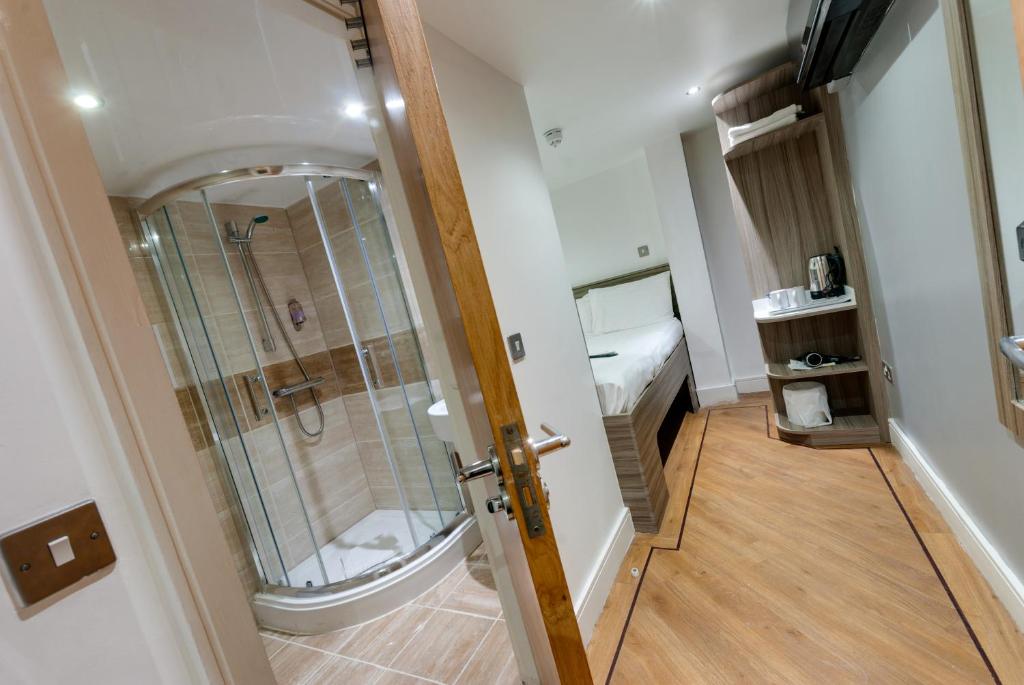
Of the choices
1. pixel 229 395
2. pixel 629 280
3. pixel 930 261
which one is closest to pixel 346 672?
pixel 229 395

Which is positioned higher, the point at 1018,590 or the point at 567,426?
the point at 567,426

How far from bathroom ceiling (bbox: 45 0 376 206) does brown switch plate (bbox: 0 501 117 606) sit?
1.30 metres

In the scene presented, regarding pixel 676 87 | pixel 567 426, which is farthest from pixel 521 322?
pixel 676 87

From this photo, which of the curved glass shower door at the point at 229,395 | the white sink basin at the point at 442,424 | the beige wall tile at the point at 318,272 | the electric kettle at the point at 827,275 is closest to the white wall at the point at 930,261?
the electric kettle at the point at 827,275

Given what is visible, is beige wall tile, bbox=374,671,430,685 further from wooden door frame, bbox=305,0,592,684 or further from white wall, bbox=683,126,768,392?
white wall, bbox=683,126,768,392

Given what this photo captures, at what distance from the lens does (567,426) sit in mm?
1780

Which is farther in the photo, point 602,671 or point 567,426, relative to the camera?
point 567,426

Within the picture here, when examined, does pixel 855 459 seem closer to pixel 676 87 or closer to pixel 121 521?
pixel 676 87

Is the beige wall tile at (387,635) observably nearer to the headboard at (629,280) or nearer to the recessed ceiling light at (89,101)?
the recessed ceiling light at (89,101)

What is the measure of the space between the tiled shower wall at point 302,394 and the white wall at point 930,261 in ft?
7.69

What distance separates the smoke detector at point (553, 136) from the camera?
107 inches

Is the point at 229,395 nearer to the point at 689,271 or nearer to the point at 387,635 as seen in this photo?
the point at 387,635

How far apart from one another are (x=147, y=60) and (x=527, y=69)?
138cm

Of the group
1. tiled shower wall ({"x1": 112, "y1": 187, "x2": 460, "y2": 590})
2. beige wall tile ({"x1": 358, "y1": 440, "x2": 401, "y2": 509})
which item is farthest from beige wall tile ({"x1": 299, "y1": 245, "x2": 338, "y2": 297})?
beige wall tile ({"x1": 358, "y1": 440, "x2": 401, "y2": 509})
